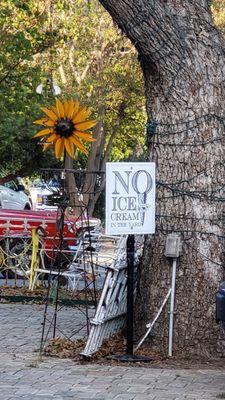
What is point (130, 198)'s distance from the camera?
9.41 m

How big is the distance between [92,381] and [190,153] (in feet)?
8.45

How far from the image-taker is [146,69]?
32.2ft

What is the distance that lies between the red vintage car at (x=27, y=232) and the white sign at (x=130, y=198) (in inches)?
197

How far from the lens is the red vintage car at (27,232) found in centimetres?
1512

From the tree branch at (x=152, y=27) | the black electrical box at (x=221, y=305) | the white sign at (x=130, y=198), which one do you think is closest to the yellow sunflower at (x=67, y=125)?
the white sign at (x=130, y=198)

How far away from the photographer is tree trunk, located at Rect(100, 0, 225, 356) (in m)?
9.52

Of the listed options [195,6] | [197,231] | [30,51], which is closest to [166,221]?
[197,231]

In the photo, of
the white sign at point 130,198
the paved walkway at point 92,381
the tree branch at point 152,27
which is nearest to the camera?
the paved walkway at point 92,381

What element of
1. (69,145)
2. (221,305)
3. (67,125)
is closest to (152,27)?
(67,125)

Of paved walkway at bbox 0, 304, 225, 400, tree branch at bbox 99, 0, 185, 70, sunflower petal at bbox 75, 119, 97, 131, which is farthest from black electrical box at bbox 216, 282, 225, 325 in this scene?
sunflower petal at bbox 75, 119, 97, 131

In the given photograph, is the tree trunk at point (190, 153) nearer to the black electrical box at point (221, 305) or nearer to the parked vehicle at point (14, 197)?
the black electrical box at point (221, 305)

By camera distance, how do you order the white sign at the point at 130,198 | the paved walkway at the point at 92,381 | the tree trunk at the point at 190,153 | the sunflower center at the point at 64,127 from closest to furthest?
the paved walkway at the point at 92,381 → the white sign at the point at 130,198 → the tree trunk at the point at 190,153 → the sunflower center at the point at 64,127

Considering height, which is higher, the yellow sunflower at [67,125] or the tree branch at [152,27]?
the tree branch at [152,27]

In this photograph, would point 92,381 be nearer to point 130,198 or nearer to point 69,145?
point 130,198
